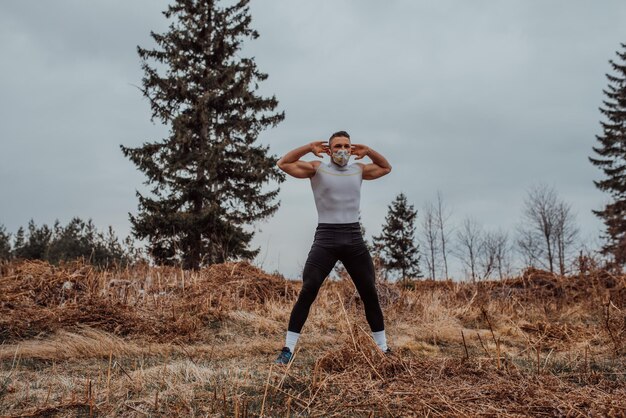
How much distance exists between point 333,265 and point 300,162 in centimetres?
104

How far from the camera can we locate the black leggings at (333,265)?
4.36 meters

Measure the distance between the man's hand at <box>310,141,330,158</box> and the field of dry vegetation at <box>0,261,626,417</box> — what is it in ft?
5.12

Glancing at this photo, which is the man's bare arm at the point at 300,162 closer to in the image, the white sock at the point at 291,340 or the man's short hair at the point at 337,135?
the man's short hair at the point at 337,135

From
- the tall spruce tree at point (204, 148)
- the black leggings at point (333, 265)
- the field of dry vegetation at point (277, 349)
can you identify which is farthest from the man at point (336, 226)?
the tall spruce tree at point (204, 148)

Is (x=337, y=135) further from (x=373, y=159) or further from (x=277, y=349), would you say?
(x=277, y=349)

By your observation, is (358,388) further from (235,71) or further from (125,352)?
(235,71)

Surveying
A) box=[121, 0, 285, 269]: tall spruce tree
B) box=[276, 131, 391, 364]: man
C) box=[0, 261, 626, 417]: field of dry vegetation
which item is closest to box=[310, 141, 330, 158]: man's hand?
box=[276, 131, 391, 364]: man

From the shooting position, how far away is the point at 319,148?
4.66 m

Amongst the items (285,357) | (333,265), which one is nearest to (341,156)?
(333,265)

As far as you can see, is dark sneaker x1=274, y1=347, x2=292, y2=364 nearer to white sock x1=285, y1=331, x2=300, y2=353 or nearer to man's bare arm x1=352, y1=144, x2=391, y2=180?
white sock x1=285, y1=331, x2=300, y2=353

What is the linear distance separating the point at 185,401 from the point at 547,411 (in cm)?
209

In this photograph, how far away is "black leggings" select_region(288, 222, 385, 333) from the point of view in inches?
172

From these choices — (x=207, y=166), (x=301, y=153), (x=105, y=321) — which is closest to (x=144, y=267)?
(x=105, y=321)

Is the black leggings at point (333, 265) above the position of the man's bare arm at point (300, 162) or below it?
below
